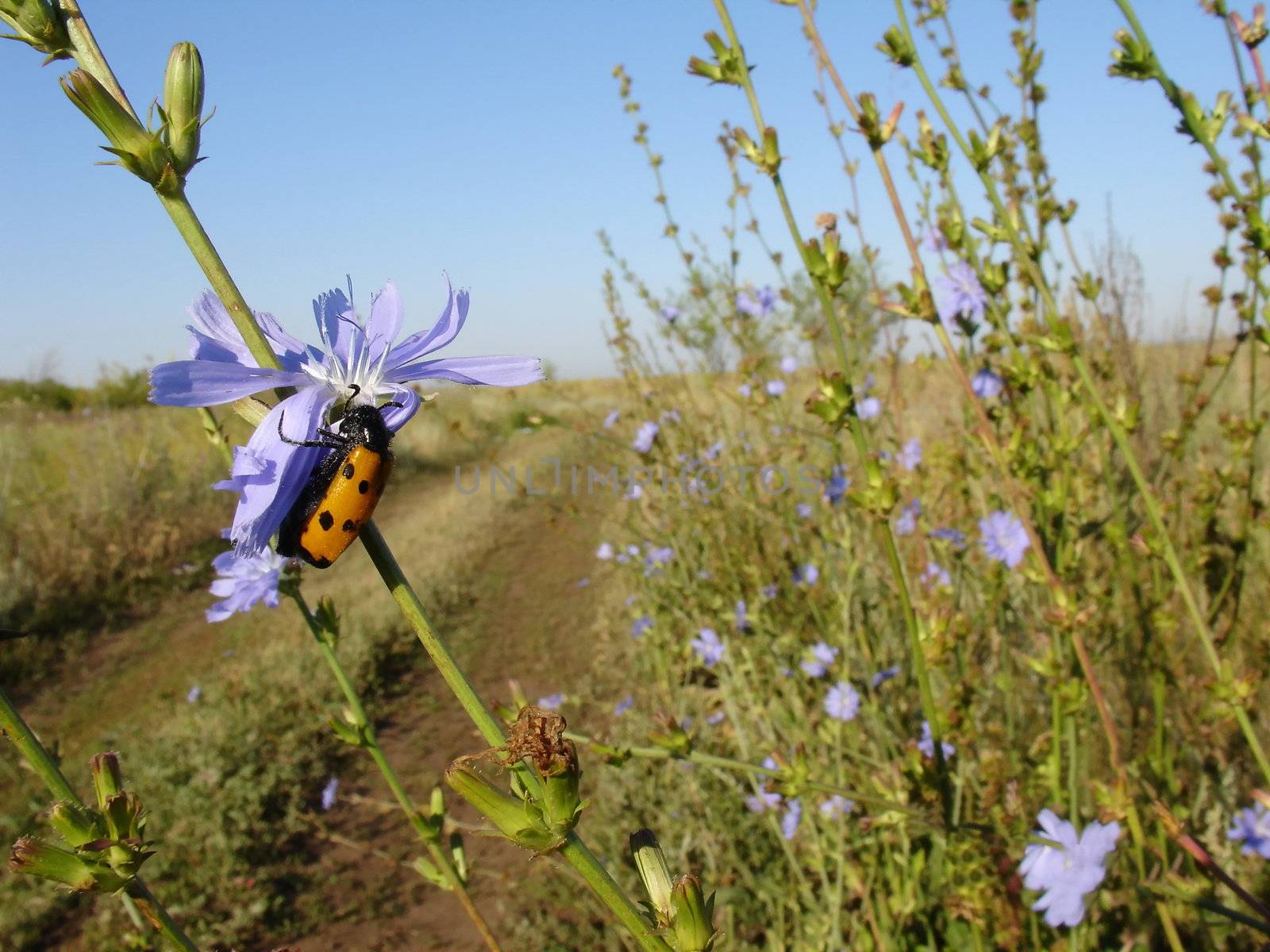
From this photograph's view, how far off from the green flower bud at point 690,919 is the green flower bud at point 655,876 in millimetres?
15

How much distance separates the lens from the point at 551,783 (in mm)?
576

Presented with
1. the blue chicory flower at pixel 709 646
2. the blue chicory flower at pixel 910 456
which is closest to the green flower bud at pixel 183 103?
the blue chicory flower at pixel 709 646

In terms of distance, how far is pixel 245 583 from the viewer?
1.44 metres

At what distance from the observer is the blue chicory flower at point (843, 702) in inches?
94.7

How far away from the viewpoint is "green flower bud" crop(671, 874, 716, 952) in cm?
62

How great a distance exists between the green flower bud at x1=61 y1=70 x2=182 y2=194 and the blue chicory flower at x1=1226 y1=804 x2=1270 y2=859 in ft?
7.18

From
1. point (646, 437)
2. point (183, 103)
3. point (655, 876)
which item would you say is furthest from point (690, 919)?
point (646, 437)

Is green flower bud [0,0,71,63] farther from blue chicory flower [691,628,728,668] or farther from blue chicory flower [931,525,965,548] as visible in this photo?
blue chicory flower [691,628,728,668]

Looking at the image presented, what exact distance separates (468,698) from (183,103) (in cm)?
45

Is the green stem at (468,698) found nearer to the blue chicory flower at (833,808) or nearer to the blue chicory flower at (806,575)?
the blue chicory flower at (833,808)

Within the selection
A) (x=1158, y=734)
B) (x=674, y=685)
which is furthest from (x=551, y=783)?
(x=674, y=685)

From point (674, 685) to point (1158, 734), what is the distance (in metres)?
2.47

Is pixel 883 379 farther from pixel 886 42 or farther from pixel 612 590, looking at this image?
pixel 886 42

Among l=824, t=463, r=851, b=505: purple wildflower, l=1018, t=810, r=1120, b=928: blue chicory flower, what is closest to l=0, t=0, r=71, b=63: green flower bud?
l=1018, t=810, r=1120, b=928: blue chicory flower
